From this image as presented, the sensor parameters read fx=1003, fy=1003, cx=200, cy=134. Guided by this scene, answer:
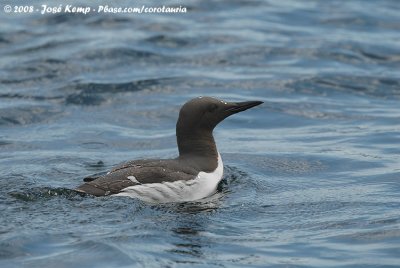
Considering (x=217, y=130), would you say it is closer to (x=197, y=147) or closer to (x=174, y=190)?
(x=197, y=147)

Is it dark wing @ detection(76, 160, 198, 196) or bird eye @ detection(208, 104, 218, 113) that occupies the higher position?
bird eye @ detection(208, 104, 218, 113)

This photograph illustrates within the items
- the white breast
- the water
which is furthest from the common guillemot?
the water

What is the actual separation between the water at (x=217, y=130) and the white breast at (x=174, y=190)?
0.36ft

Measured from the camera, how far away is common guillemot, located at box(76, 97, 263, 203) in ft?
31.0

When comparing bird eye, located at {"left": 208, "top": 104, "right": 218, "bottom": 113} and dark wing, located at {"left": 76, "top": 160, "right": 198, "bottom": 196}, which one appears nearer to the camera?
dark wing, located at {"left": 76, "top": 160, "right": 198, "bottom": 196}

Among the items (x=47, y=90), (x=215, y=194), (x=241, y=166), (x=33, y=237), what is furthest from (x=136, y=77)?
(x=33, y=237)

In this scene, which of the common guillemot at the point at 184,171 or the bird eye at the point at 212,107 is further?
the bird eye at the point at 212,107

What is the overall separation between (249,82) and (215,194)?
5881 millimetres

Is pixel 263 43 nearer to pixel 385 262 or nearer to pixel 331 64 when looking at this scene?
pixel 331 64

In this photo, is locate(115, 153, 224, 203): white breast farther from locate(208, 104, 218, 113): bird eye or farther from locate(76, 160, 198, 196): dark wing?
locate(208, 104, 218, 113): bird eye

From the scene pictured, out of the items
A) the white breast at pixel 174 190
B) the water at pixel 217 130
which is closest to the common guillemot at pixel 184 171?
the white breast at pixel 174 190

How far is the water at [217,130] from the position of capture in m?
8.45

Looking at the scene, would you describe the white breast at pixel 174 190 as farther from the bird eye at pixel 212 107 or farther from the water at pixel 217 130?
the bird eye at pixel 212 107

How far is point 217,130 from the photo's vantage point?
1361 centimetres
